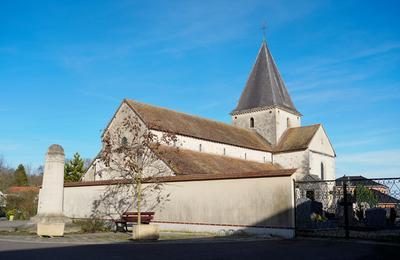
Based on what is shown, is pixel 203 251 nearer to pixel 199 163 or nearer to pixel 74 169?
pixel 199 163

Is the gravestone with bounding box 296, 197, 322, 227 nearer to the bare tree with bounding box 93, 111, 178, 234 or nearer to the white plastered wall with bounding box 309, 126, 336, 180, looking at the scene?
the bare tree with bounding box 93, 111, 178, 234

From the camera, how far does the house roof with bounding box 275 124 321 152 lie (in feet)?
133

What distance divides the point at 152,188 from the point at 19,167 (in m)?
57.6

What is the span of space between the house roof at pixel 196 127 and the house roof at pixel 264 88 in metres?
4.10

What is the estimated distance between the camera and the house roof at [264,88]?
44844 millimetres

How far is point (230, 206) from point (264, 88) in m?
28.5

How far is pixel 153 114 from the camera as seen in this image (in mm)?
31797

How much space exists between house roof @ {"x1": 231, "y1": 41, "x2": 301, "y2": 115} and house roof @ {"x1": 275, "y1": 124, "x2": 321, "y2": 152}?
9.61ft

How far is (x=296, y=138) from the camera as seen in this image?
42406 mm

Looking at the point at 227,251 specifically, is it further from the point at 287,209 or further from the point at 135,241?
the point at 287,209

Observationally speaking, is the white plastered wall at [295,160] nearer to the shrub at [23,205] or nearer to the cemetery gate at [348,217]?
the cemetery gate at [348,217]

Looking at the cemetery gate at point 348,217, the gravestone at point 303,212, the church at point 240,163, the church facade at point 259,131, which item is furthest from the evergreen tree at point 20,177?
the gravestone at point 303,212

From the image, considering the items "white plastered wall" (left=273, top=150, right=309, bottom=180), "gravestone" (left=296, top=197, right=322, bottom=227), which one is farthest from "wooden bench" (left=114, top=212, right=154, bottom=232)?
"white plastered wall" (left=273, top=150, right=309, bottom=180)

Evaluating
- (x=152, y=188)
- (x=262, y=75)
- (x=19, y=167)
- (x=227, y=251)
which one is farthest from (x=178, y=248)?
(x=19, y=167)
